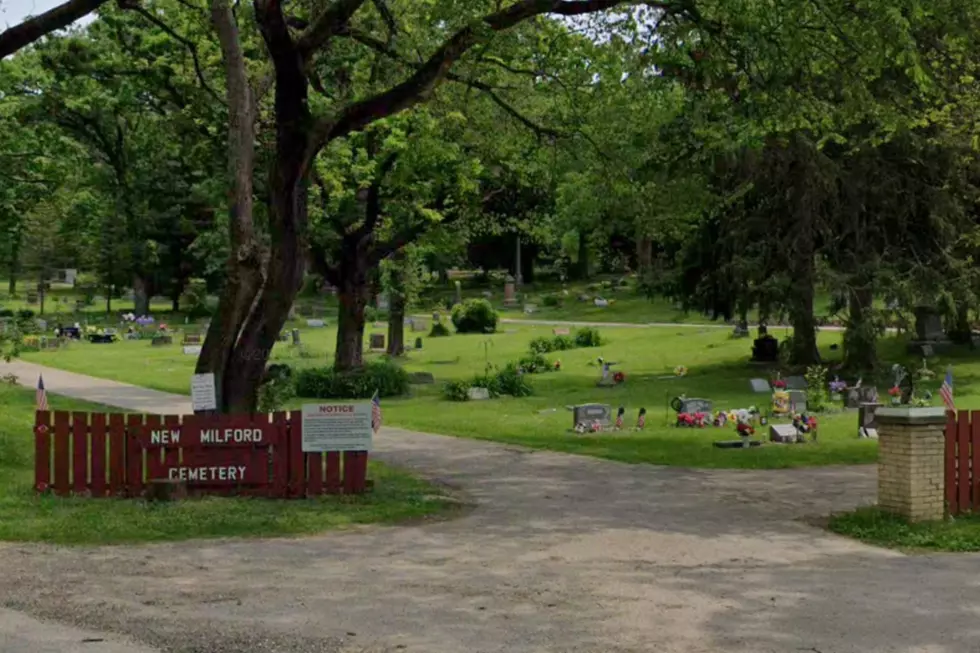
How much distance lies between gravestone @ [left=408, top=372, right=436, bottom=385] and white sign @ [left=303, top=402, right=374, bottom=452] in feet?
55.8

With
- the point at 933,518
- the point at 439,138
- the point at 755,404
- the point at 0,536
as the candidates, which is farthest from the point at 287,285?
the point at 755,404

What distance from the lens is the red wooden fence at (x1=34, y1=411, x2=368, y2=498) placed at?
12492 millimetres

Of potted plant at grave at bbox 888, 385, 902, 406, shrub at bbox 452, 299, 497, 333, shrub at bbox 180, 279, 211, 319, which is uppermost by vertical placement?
shrub at bbox 180, 279, 211, 319

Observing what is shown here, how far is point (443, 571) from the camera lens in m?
9.13

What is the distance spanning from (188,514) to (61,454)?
7.43 feet

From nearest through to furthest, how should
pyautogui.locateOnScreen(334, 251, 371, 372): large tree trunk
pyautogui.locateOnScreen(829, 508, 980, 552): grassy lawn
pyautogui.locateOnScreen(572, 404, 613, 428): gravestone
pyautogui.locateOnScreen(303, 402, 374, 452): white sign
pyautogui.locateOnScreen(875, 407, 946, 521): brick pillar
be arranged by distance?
1. pyautogui.locateOnScreen(829, 508, 980, 552): grassy lawn
2. pyautogui.locateOnScreen(875, 407, 946, 521): brick pillar
3. pyautogui.locateOnScreen(303, 402, 374, 452): white sign
4. pyautogui.locateOnScreen(572, 404, 613, 428): gravestone
5. pyautogui.locateOnScreen(334, 251, 371, 372): large tree trunk

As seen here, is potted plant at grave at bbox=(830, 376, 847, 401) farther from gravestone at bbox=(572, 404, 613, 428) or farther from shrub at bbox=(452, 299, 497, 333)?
shrub at bbox=(452, 299, 497, 333)

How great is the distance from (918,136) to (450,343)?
2238 cm

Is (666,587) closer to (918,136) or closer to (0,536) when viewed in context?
(0,536)

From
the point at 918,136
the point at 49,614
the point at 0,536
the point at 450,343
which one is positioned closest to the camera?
the point at 49,614

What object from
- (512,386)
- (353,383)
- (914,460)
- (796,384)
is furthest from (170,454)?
(796,384)

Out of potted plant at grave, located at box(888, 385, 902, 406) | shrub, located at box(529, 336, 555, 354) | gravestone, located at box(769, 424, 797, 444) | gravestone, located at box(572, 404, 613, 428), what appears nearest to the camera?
gravestone, located at box(769, 424, 797, 444)

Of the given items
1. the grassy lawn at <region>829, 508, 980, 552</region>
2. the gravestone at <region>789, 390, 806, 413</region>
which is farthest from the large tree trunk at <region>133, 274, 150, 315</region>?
the grassy lawn at <region>829, 508, 980, 552</region>

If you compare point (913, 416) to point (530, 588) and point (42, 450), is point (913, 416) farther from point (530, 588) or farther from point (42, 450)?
point (42, 450)
